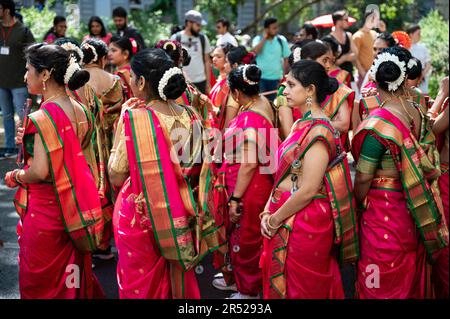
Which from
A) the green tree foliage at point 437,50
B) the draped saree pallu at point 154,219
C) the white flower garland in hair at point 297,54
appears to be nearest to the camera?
the draped saree pallu at point 154,219

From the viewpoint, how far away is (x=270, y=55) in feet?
33.7

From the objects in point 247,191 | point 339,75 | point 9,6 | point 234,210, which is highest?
point 9,6

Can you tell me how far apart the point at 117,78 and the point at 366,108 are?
2.17m

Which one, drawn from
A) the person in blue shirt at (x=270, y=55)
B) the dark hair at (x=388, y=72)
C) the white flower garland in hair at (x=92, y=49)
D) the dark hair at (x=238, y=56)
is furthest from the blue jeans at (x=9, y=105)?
the dark hair at (x=388, y=72)

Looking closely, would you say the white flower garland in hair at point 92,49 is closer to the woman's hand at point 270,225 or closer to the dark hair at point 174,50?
the dark hair at point 174,50

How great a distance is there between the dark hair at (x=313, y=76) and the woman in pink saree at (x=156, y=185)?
2.04 feet

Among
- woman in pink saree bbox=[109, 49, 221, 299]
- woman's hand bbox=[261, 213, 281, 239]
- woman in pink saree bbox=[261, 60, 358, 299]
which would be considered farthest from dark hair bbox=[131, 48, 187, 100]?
Answer: woman's hand bbox=[261, 213, 281, 239]

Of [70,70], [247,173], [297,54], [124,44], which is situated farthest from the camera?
[124,44]

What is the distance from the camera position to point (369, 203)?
381 centimetres

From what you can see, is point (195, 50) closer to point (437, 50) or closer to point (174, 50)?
point (174, 50)

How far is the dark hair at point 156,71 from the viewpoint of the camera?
11.4 feet

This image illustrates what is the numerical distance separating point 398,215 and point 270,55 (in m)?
6.78

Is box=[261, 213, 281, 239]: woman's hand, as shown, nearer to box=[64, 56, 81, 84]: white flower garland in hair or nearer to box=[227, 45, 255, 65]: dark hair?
box=[64, 56, 81, 84]: white flower garland in hair

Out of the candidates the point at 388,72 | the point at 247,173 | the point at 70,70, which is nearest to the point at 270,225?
the point at 247,173
